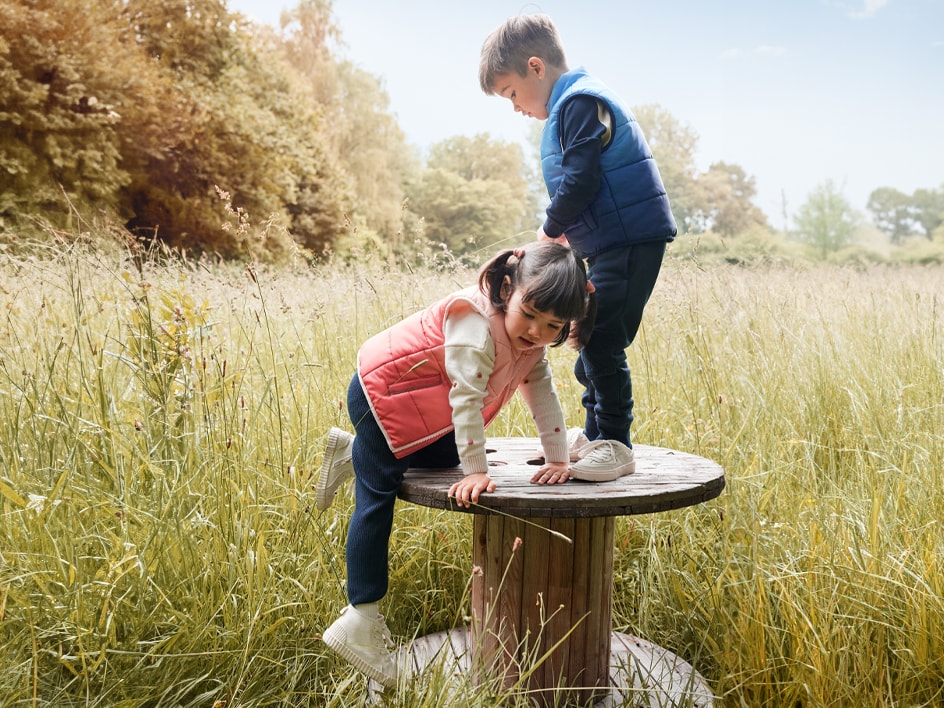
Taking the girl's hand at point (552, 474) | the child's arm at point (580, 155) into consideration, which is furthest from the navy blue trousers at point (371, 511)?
the child's arm at point (580, 155)

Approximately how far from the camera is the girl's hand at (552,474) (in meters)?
1.89

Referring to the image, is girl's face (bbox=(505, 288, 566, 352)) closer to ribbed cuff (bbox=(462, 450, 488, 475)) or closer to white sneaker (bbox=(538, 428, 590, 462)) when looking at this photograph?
ribbed cuff (bbox=(462, 450, 488, 475))

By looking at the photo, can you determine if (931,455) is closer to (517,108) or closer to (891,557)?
(891,557)

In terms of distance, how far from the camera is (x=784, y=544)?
237cm

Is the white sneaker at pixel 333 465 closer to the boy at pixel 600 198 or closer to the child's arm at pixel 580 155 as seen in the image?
the boy at pixel 600 198

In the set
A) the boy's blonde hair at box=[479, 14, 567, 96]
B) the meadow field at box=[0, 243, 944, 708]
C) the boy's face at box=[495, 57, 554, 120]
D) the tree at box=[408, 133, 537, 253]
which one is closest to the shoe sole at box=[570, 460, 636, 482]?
the meadow field at box=[0, 243, 944, 708]

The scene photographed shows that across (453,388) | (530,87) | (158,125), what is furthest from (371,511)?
(158,125)

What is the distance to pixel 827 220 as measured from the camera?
22.8 metres

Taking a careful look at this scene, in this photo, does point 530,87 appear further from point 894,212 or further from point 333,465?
point 894,212

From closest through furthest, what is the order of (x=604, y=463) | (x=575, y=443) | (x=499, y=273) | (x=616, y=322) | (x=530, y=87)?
(x=499, y=273) < (x=604, y=463) < (x=616, y=322) < (x=530, y=87) < (x=575, y=443)

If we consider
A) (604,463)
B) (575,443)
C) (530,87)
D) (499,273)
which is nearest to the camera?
(499,273)

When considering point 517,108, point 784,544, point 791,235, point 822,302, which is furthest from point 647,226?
point 791,235

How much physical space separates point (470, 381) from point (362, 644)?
71cm

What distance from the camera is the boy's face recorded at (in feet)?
7.11
